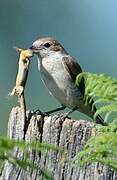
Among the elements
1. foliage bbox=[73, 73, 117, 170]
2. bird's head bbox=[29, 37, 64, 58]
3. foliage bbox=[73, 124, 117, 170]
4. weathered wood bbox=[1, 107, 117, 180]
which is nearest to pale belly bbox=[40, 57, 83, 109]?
bird's head bbox=[29, 37, 64, 58]

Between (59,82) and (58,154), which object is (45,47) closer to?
(59,82)

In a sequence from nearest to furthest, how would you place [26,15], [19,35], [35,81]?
[35,81] → [19,35] → [26,15]

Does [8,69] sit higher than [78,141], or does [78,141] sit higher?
[78,141]

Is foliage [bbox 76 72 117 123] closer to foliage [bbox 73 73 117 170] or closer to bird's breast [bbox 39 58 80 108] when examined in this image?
foliage [bbox 73 73 117 170]

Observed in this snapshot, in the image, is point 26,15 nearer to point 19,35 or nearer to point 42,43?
point 19,35

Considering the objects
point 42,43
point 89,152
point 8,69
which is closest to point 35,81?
point 8,69

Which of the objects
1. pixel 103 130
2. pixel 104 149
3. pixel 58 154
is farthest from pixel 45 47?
pixel 104 149
